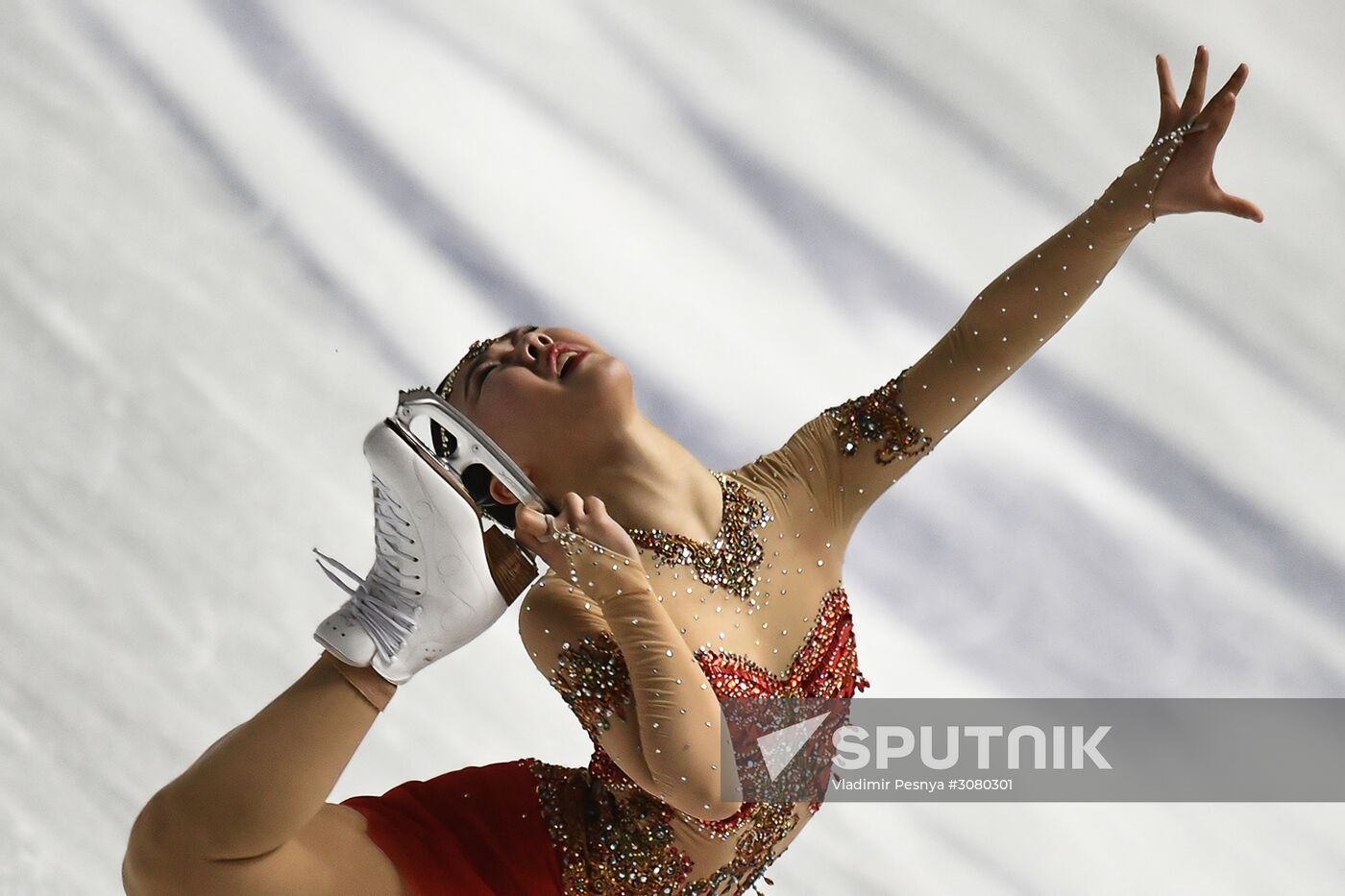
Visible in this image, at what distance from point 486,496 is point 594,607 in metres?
0.25

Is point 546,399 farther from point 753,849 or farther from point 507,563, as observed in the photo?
point 753,849

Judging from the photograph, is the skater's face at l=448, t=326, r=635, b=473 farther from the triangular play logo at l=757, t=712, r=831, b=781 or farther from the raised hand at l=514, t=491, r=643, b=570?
the triangular play logo at l=757, t=712, r=831, b=781

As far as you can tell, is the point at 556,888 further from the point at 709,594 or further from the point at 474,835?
the point at 709,594

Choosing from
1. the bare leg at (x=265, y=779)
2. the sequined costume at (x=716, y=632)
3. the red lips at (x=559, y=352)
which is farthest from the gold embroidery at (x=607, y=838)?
the red lips at (x=559, y=352)

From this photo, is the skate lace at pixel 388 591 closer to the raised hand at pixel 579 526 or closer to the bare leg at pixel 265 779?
the bare leg at pixel 265 779

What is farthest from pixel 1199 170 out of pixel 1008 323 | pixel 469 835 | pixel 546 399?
pixel 469 835

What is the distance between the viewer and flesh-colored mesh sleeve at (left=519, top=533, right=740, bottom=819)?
6.79 ft

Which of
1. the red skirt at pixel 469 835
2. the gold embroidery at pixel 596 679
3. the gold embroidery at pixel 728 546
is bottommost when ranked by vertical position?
the red skirt at pixel 469 835

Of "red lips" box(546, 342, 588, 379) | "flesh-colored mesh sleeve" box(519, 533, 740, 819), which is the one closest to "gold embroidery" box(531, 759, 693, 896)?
"flesh-colored mesh sleeve" box(519, 533, 740, 819)

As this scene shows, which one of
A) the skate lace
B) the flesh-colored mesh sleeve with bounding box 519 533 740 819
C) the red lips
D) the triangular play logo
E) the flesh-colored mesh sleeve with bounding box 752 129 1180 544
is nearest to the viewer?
the flesh-colored mesh sleeve with bounding box 519 533 740 819

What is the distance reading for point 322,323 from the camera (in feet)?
13.7

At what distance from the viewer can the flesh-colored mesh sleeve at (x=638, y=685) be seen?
2.07m

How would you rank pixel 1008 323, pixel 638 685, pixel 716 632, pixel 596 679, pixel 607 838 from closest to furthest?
pixel 638 685 < pixel 596 679 < pixel 716 632 < pixel 607 838 < pixel 1008 323

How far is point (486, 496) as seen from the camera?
2410 millimetres
